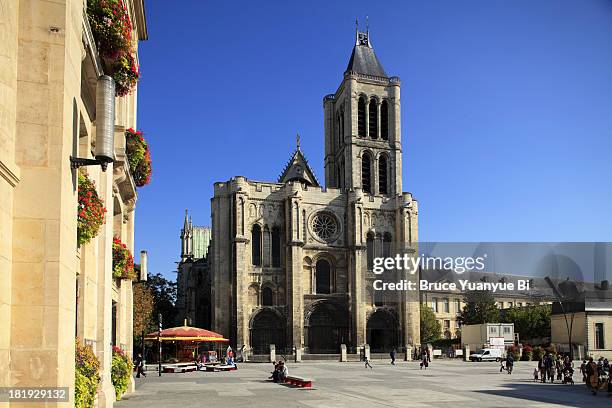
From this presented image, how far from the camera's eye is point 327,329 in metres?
66.4

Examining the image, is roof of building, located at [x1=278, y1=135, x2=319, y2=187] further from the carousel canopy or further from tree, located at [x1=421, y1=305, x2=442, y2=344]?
the carousel canopy

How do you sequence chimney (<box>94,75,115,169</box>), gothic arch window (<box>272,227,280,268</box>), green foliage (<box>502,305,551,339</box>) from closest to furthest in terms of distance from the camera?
chimney (<box>94,75,115,169</box>)
gothic arch window (<box>272,227,280,268</box>)
green foliage (<box>502,305,551,339</box>)

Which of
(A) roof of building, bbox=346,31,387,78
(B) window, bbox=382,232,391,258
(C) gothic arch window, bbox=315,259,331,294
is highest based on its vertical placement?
(A) roof of building, bbox=346,31,387,78

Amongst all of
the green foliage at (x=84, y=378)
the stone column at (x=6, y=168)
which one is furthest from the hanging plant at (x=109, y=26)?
the green foliage at (x=84, y=378)

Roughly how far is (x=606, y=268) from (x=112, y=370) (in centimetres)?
4029

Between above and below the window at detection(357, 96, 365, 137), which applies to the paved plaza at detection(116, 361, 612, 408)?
below

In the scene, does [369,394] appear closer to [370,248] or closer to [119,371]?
[119,371]

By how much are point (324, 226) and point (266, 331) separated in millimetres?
12035

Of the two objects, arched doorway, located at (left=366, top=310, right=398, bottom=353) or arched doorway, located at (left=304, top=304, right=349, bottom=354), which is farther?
arched doorway, located at (left=366, top=310, right=398, bottom=353)

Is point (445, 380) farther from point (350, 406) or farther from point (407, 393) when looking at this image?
point (350, 406)

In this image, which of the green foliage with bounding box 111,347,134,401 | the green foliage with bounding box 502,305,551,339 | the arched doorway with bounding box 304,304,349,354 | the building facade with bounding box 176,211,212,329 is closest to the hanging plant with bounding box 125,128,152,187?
the green foliage with bounding box 111,347,134,401

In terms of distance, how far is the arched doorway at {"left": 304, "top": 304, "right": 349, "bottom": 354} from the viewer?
65875mm

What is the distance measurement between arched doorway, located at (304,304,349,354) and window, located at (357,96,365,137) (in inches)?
772

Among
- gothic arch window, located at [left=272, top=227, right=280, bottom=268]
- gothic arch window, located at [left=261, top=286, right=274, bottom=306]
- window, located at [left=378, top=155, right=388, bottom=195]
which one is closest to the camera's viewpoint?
gothic arch window, located at [left=261, top=286, right=274, bottom=306]
